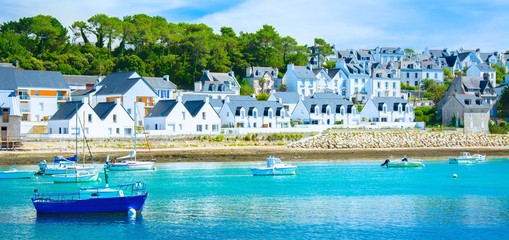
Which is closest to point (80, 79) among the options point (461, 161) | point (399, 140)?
point (399, 140)

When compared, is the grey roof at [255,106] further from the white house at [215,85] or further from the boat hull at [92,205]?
the boat hull at [92,205]

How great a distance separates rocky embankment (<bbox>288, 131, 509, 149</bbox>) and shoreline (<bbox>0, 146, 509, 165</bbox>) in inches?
51.9

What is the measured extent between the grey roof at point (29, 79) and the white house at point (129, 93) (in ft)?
12.5

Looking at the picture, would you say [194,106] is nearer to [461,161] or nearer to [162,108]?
[162,108]

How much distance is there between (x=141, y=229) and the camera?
98.8 ft

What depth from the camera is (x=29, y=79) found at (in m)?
75.6

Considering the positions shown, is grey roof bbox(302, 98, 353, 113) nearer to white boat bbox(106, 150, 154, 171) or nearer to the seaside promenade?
the seaside promenade

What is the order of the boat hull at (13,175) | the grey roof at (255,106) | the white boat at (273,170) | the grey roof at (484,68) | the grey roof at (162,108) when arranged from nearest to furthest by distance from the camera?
the boat hull at (13,175) < the white boat at (273,170) < the grey roof at (162,108) < the grey roof at (255,106) < the grey roof at (484,68)

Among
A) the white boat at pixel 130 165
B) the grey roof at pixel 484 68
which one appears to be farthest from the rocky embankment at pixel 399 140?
the grey roof at pixel 484 68

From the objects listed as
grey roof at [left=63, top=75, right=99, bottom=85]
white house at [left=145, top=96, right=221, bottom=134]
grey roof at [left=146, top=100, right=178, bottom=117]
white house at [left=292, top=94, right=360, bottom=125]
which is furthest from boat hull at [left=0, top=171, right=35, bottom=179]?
white house at [left=292, top=94, right=360, bottom=125]

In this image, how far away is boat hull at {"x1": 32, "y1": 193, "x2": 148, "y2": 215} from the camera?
108 feet

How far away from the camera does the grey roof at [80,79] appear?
86125 mm

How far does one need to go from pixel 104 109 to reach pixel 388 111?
1361 inches

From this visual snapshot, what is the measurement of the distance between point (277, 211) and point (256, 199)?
460 cm
